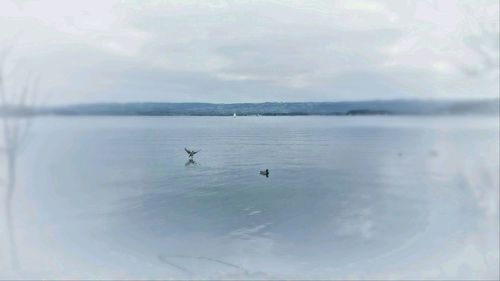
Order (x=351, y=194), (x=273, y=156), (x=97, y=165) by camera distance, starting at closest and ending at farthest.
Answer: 1. (x=351, y=194)
2. (x=97, y=165)
3. (x=273, y=156)

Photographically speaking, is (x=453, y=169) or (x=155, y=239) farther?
(x=453, y=169)

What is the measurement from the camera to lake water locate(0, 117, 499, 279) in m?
5.26

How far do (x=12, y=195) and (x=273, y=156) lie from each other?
13785 millimetres

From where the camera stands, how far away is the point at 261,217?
863 cm

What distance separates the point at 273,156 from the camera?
1864 centimetres

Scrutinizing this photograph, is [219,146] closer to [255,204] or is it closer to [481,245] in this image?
[255,204]

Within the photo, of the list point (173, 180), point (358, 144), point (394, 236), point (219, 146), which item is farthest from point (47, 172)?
point (358, 144)

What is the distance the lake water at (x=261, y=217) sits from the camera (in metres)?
5.26

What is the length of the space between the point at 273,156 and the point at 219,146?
14.9 ft

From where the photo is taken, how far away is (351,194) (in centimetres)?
1111

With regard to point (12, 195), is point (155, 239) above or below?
below

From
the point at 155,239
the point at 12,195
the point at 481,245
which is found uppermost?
Answer: the point at 12,195

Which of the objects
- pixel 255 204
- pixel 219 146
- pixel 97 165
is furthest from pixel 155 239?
pixel 219 146

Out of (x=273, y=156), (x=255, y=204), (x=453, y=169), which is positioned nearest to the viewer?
(x=255, y=204)
